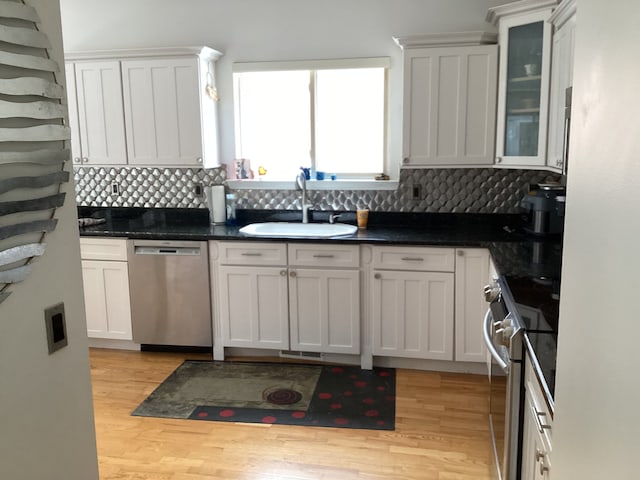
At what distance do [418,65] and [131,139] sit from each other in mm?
2142

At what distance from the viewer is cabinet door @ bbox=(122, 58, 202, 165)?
407 cm

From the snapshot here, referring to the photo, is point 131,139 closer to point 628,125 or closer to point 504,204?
point 504,204

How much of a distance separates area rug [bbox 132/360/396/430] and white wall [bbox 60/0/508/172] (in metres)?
1.64

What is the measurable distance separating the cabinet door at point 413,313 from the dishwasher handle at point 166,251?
128 centimetres

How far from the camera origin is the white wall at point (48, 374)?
4.22 feet

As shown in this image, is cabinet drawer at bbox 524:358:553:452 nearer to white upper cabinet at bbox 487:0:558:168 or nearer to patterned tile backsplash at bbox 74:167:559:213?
white upper cabinet at bbox 487:0:558:168

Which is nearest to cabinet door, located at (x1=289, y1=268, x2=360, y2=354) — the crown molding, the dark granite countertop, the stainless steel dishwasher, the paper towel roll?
the dark granite countertop

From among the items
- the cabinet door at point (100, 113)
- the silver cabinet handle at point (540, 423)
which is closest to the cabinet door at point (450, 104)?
the cabinet door at point (100, 113)

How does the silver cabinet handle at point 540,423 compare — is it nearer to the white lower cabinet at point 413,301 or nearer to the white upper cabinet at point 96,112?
the white lower cabinet at point 413,301

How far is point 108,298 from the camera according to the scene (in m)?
4.13

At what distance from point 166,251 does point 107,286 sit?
543 millimetres

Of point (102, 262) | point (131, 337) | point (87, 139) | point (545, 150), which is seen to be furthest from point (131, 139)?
point (545, 150)

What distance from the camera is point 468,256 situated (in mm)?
3555

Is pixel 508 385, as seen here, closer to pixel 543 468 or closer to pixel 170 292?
pixel 543 468
